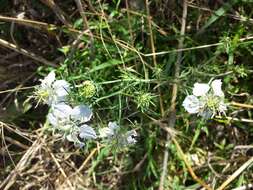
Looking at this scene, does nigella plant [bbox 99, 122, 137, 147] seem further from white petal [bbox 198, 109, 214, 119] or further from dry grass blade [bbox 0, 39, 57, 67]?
dry grass blade [bbox 0, 39, 57, 67]

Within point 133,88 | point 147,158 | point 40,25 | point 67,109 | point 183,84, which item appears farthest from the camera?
point 147,158

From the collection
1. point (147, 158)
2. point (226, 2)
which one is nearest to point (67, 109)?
point (147, 158)

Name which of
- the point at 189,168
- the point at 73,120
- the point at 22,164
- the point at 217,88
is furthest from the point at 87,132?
the point at 22,164

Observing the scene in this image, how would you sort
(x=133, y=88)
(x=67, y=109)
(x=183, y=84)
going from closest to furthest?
(x=67, y=109) < (x=133, y=88) < (x=183, y=84)

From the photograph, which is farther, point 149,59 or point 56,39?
point 56,39

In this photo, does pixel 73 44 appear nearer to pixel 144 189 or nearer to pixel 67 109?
pixel 67 109

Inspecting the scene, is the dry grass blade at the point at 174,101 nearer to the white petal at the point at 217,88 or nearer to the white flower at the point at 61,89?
the white petal at the point at 217,88
